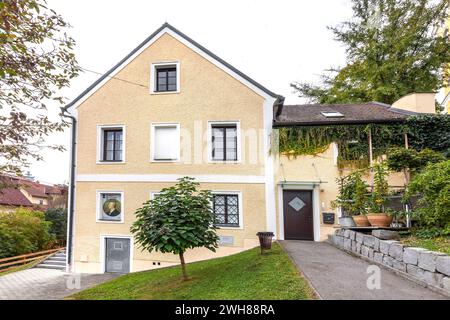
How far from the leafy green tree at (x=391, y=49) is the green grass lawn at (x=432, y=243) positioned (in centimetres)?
1331

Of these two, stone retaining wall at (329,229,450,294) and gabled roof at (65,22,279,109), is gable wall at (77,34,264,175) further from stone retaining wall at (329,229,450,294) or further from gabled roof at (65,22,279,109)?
stone retaining wall at (329,229,450,294)

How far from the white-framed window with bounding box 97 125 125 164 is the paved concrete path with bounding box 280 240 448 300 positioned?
862 cm

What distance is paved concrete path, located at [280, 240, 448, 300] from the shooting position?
5023 millimetres

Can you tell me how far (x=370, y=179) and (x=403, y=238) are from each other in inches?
162

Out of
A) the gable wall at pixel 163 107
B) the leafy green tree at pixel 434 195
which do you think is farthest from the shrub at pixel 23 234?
the leafy green tree at pixel 434 195

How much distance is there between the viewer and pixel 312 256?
8.21 metres

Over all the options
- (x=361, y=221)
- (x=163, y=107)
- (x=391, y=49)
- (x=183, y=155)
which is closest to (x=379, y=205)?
(x=361, y=221)

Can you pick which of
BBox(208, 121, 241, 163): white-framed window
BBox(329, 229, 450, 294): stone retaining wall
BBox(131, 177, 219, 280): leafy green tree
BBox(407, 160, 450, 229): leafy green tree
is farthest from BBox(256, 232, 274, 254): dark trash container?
BBox(407, 160, 450, 229): leafy green tree

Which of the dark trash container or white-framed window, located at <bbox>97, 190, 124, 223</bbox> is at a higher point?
white-framed window, located at <bbox>97, 190, 124, 223</bbox>

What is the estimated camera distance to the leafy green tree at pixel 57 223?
71.3ft

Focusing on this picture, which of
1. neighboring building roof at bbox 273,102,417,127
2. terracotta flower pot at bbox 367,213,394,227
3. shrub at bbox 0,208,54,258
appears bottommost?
shrub at bbox 0,208,54,258

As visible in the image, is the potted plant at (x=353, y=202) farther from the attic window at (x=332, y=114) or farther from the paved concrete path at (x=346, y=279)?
the attic window at (x=332, y=114)

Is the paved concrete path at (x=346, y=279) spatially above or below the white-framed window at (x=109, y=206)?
below

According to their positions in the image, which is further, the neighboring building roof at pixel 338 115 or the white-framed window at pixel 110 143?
the white-framed window at pixel 110 143
